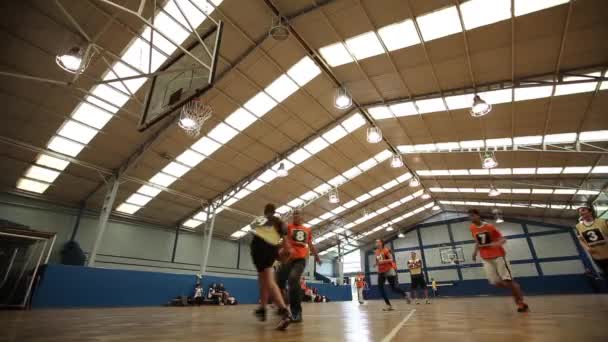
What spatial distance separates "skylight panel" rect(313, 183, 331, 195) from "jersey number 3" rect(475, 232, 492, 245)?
10852 mm

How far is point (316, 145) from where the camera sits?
11.9 metres

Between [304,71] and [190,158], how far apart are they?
6.14 meters

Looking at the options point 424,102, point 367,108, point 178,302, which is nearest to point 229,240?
point 178,302

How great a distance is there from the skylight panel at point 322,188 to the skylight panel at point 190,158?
645cm

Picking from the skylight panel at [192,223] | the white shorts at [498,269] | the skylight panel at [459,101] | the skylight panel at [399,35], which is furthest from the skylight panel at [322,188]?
the white shorts at [498,269]

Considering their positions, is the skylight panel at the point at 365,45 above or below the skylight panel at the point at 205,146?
above

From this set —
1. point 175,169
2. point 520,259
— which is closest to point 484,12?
point 175,169

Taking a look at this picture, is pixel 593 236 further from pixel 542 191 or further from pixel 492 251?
pixel 542 191

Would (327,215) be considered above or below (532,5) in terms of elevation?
below

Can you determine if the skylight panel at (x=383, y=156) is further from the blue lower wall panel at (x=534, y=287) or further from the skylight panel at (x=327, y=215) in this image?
the blue lower wall panel at (x=534, y=287)

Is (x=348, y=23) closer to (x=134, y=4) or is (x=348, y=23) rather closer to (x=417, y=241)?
(x=134, y=4)

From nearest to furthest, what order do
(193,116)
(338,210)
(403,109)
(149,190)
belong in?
(193,116) → (403,109) → (149,190) → (338,210)

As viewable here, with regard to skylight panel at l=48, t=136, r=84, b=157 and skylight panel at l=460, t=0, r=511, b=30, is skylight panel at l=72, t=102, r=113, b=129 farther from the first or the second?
skylight panel at l=460, t=0, r=511, b=30

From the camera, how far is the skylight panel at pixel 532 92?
24.4 ft
